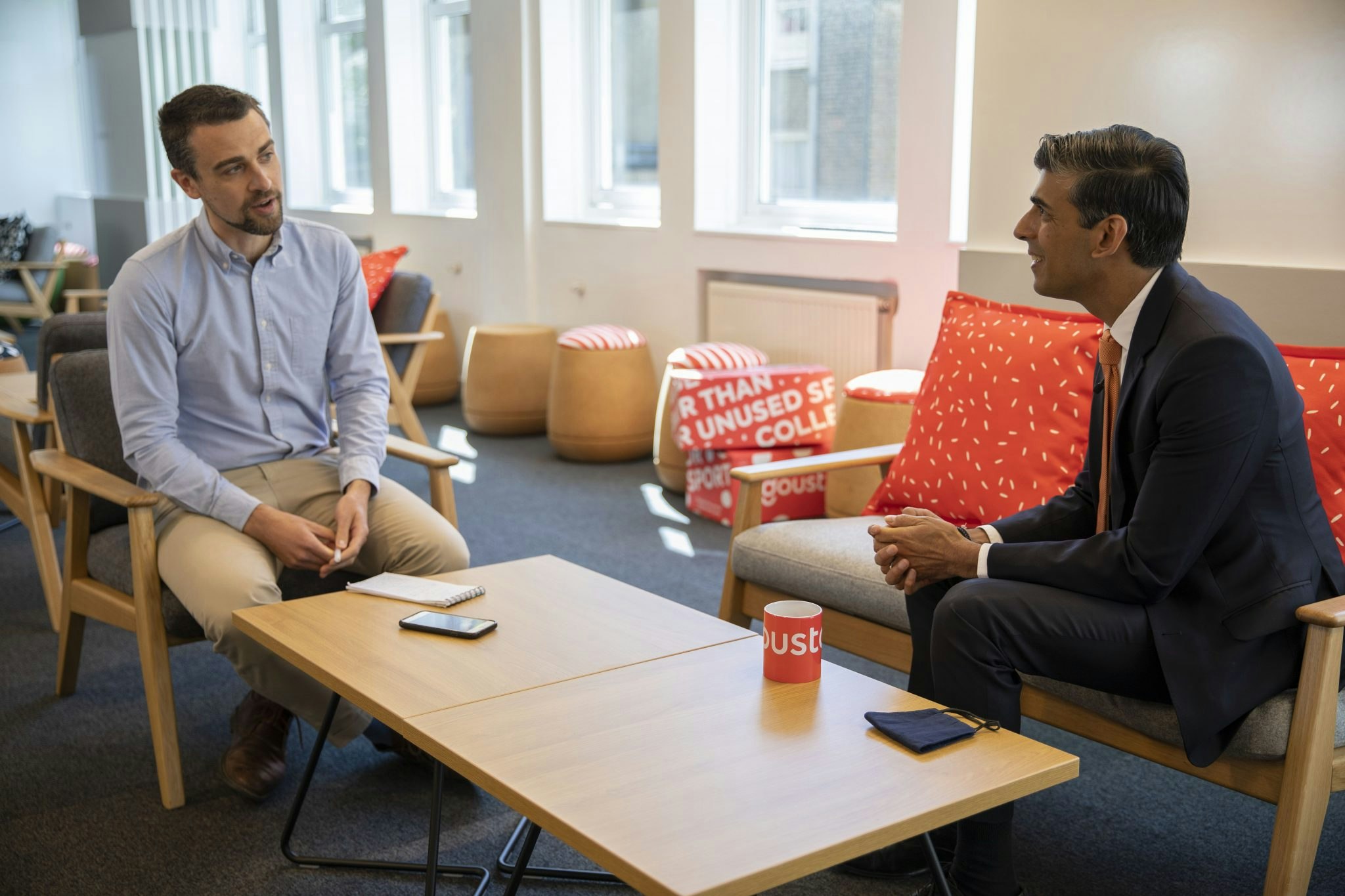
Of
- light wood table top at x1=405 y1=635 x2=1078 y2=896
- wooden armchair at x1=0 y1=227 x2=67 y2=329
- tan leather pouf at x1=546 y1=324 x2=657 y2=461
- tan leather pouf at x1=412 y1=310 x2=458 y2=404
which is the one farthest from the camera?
wooden armchair at x1=0 y1=227 x2=67 y2=329

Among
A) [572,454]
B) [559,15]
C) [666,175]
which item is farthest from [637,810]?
[559,15]

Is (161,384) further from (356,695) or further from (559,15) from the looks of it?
(559,15)

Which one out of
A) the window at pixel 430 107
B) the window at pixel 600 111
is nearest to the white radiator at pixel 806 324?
the window at pixel 600 111

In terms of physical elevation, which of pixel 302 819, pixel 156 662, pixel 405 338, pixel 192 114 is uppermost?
pixel 192 114

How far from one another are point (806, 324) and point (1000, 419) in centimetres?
231

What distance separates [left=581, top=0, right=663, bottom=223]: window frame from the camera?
597cm

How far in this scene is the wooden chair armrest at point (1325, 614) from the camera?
1613mm

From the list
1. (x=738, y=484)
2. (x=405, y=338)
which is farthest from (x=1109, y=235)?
(x=405, y=338)

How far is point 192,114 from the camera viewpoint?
2.40m

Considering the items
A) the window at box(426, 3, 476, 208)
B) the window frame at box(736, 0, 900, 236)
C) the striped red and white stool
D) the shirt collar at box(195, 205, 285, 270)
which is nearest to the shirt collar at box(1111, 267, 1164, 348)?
the shirt collar at box(195, 205, 285, 270)

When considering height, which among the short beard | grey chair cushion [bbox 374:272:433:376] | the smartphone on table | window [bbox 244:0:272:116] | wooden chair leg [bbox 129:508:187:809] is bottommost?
wooden chair leg [bbox 129:508:187:809]

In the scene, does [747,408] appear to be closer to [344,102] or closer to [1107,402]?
[1107,402]

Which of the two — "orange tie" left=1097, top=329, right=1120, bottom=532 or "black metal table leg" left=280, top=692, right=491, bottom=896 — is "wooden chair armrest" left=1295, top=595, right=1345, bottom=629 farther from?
"black metal table leg" left=280, top=692, right=491, bottom=896

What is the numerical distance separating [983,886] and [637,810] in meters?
0.72
